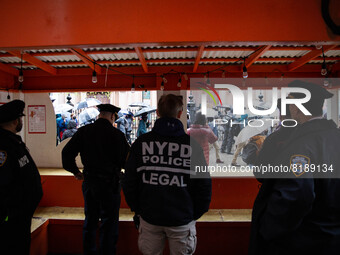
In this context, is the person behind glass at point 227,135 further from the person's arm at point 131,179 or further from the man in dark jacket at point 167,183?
the person's arm at point 131,179

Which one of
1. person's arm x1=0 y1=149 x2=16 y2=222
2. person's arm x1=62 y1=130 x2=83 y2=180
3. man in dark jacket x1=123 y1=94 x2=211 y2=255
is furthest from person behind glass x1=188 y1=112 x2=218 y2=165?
person's arm x1=0 y1=149 x2=16 y2=222

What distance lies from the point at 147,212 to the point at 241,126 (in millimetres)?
5654

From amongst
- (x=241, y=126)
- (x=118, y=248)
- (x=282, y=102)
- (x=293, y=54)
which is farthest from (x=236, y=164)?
(x=282, y=102)

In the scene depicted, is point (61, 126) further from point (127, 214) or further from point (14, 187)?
point (14, 187)

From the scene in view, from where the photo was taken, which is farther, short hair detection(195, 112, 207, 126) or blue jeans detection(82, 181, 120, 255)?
short hair detection(195, 112, 207, 126)

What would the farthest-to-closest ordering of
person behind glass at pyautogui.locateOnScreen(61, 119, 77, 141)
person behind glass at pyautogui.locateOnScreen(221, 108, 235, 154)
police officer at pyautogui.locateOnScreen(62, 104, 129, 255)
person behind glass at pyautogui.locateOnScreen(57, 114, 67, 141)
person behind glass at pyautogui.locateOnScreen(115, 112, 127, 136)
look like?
1. person behind glass at pyautogui.locateOnScreen(115, 112, 127, 136)
2. person behind glass at pyautogui.locateOnScreen(57, 114, 67, 141)
3. person behind glass at pyautogui.locateOnScreen(61, 119, 77, 141)
4. person behind glass at pyautogui.locateOnScreen(221, 108, 235, 154)
5. police officer at pyautogui.locateOnScreen(62, 104, 129, 255)

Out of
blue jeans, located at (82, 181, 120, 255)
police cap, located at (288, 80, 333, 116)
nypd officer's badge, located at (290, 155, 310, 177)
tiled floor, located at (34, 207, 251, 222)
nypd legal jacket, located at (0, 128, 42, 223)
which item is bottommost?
tiled floor, located at (34, 207, 251, 222)

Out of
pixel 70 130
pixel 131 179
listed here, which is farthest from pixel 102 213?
pixel 70 130

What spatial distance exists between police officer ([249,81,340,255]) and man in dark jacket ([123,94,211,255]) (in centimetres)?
47

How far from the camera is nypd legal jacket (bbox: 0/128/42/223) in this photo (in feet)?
6.18

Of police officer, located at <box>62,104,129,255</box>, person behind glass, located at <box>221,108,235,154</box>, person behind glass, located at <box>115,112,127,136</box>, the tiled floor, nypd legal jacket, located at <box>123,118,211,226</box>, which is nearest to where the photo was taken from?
nypd legal jacket, located at <box>123,118,211,226</box>

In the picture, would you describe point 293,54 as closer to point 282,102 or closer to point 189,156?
point 282,102

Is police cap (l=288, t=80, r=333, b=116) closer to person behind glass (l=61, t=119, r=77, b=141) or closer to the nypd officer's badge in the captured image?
the nypd officer's badge

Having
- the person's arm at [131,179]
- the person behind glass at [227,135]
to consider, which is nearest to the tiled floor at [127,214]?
the person's arm at [131,179]
